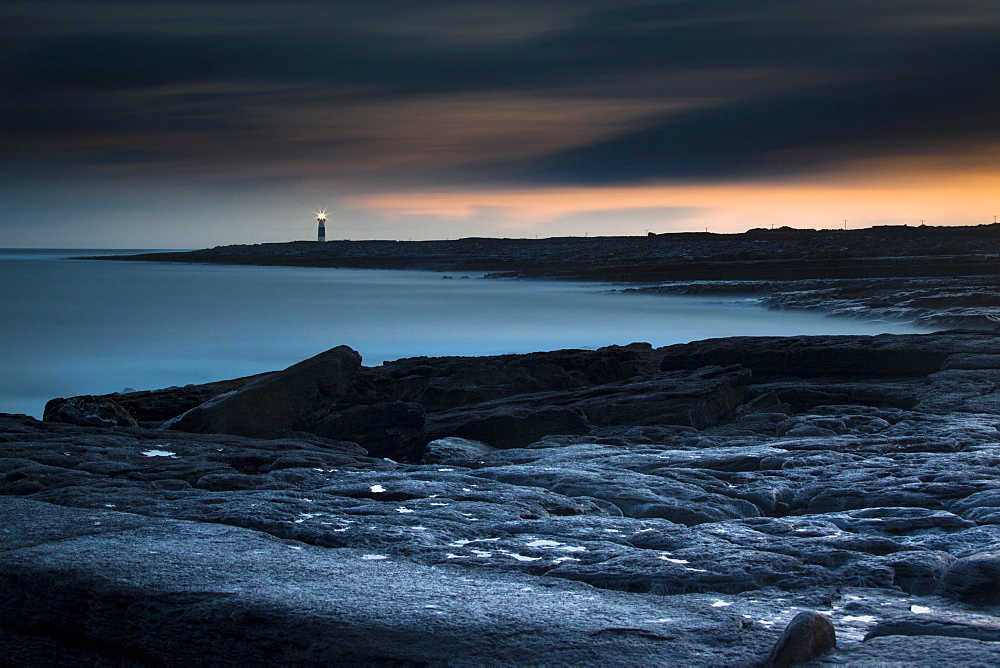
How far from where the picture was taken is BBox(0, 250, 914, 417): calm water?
27.8 m

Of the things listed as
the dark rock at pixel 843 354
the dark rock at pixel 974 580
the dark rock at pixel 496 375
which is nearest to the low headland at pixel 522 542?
the dark rock at pixel 974 580

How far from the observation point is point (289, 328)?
40344 millimetres

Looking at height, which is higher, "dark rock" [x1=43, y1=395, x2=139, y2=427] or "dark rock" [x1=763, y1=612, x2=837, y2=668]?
"dark rock" [x1=763, y1=612, x2=837, y2=668]

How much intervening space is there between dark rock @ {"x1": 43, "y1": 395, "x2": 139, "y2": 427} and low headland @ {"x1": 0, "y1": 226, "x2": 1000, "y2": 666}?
0.06m

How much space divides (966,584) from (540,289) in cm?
6265

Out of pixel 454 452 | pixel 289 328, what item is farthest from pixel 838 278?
pixel 454 452

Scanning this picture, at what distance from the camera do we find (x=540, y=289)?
219ft

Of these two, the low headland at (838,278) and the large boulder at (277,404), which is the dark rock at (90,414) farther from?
the low headland at (838,278)

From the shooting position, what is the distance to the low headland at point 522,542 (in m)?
3.94

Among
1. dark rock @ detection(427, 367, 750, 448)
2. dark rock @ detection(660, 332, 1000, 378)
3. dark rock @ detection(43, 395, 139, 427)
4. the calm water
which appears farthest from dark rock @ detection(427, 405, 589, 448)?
the calm water

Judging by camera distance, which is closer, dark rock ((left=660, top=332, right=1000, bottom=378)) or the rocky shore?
the rocky shore

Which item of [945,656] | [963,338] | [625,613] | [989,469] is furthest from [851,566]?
[963,338]

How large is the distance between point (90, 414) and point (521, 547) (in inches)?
309

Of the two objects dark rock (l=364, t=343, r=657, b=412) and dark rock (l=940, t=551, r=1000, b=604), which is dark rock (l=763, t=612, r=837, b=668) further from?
dark rock (l=364, t=343, r=657, b=412)
